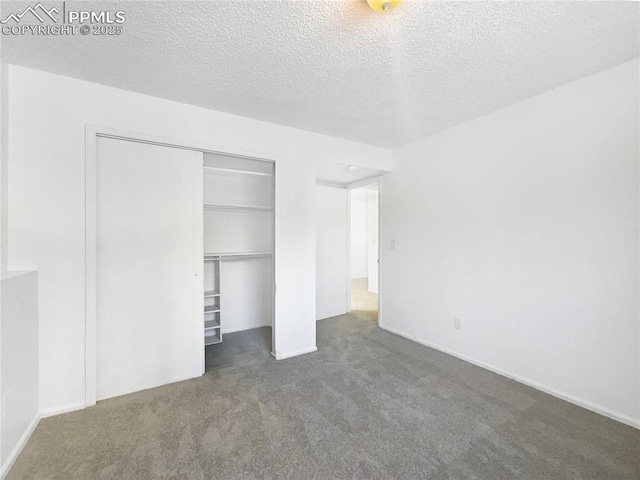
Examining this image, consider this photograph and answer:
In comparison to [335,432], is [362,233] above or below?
above

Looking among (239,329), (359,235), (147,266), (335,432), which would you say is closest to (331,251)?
(239,329)

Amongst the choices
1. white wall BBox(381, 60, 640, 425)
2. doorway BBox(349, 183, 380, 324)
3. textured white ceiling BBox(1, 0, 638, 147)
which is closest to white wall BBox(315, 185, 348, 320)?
white wall BBox(381, 60, 640, 425)

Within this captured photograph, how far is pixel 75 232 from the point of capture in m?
2.09

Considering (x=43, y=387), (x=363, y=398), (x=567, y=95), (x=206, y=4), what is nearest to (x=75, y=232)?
(x=43, y=387)

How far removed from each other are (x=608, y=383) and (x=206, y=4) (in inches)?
142

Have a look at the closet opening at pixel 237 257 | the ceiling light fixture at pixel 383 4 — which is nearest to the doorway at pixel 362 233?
the closet opening at pixel 237 257

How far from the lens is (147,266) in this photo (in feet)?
7.92

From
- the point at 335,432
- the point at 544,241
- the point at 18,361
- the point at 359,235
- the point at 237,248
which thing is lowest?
the point at 335,432

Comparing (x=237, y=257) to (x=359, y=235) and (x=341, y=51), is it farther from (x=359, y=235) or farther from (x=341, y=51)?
(x=359, y=235)

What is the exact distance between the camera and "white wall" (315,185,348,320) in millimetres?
4465

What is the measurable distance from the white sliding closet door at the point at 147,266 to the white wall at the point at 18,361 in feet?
1.24

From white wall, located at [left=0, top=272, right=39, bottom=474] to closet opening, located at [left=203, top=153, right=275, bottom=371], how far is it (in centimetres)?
156

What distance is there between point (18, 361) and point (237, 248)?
2.37m

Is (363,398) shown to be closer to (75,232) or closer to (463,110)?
(75,232)
